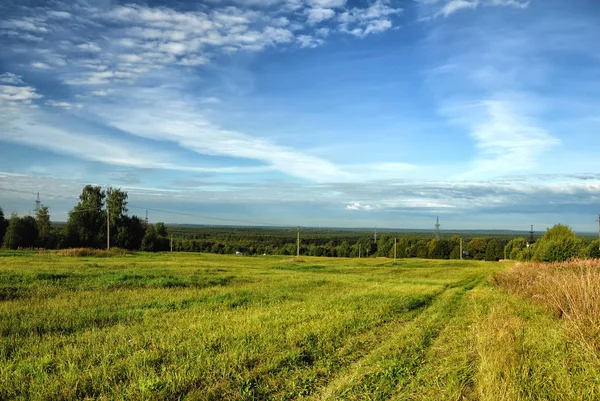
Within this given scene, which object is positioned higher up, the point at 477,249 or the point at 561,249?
the point at 561,249

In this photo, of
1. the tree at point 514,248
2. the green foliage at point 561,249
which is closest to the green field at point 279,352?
the green foliage at point 561,249

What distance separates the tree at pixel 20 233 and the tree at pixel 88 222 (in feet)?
16.5

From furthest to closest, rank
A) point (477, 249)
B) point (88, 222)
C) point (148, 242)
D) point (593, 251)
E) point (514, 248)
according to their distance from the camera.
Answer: point (477, 249) < point (514, 248) < point (148, 242) < point (88, 222) < point (593, 251)

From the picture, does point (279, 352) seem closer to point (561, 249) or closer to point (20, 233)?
point (561, 249)

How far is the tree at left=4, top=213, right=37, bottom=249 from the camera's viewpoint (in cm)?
6595

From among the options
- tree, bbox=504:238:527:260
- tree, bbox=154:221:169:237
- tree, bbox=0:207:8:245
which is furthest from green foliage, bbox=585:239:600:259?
tree, bbox=154:221:169:237

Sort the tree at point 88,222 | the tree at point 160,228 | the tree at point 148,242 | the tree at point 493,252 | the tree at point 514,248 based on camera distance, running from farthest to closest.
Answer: the tree at point 160,228, the tree at point 493,252, the tree at point 514,248, the tree at point 148,242, the tree at point 88,222

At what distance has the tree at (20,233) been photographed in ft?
216

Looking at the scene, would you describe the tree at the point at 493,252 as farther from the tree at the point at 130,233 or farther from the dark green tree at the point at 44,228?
the dark green tree at the point at 44,228

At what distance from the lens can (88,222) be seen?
75.6 metres

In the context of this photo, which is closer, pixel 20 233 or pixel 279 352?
pixel 279 352

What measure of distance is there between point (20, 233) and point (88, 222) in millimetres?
10767

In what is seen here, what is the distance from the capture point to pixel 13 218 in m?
67.8

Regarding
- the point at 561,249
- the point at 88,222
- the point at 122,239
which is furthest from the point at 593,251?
the point at 88,222
